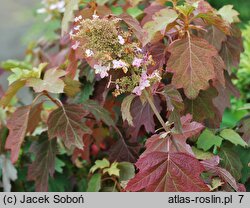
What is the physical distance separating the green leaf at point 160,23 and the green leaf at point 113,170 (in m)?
0.37

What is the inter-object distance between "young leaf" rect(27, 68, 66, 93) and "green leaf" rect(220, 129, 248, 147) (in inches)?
16.2

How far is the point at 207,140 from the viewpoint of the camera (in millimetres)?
1348

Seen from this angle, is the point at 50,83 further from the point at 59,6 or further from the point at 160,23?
the point at 59,6

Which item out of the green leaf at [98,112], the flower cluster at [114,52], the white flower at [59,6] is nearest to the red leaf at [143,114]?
the green leaf at [98,112]

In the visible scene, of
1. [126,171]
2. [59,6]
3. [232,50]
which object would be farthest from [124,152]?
[59,6]

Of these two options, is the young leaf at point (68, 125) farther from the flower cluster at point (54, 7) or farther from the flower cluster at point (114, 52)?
the flower cluster at point (54, 7)

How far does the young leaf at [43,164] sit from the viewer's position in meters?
1.54

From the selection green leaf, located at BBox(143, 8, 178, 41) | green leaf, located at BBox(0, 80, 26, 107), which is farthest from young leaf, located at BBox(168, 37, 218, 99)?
green leaf, located at BBox(0, 80, 26, 107)

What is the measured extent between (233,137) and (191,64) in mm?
218

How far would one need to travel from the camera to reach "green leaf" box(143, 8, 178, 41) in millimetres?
1256

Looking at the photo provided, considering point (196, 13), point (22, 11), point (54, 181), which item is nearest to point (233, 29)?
point (196, 13)

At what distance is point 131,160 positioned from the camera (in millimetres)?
1540
